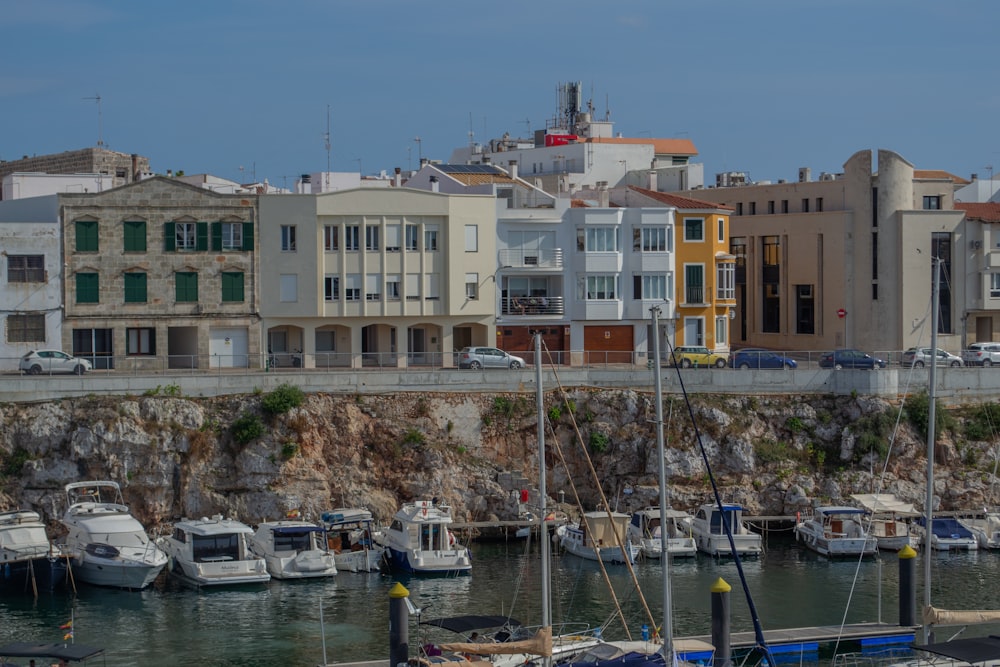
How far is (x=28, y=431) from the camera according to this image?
2542 inches

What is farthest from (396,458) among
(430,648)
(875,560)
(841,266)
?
(841,266)

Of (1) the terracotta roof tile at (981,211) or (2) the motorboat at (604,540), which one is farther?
(1) the terracotta roof tile at (981,211)

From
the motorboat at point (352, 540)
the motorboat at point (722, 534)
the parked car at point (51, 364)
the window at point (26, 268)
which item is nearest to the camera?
the motorboat at point (352, 540)

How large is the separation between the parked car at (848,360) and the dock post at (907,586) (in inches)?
1099

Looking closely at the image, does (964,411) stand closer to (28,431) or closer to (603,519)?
(603,519)

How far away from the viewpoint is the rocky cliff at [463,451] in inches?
2537

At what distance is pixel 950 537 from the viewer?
63719 mm

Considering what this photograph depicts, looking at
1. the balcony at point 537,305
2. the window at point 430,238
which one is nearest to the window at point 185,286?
the window at point 430,238

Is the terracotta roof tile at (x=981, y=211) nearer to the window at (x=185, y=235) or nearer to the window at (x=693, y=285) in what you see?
the window at (x=693, y=285)

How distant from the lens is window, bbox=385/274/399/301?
7956 centimetres

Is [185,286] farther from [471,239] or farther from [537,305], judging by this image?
[537,305]

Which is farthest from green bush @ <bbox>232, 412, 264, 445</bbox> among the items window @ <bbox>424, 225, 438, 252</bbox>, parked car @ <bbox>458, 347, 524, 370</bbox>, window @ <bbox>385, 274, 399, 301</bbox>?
window @ <bbox>424, 225, 438, 252</bbox>

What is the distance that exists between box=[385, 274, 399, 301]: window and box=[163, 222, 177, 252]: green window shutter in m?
10.9

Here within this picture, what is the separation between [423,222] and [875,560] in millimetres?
29966
